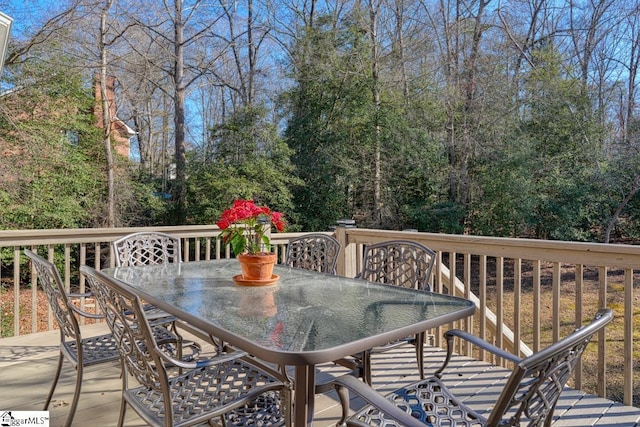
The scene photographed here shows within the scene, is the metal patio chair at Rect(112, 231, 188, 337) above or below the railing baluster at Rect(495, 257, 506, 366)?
above

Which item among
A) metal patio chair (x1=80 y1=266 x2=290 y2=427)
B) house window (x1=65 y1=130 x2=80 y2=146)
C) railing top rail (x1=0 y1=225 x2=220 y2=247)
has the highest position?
house window (x1=65 y1=130 x2=80 y2=146)

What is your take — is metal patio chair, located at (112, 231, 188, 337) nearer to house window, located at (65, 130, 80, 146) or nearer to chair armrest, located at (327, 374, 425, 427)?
chair armrest, located at (327, 374, 425, 427)

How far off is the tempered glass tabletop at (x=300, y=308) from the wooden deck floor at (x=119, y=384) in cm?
75

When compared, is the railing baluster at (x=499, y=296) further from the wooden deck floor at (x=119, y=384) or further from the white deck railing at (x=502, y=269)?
the wooden deck floor at (x=119, y=384)

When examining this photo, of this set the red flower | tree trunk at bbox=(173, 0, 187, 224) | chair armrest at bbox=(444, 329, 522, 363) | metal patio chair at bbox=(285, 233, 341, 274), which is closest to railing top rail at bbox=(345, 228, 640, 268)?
metal patio chair at bbox=(285, 233, 341, 274)

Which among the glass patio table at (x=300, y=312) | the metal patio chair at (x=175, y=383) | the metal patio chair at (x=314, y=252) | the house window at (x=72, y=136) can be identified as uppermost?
the house window at (x=72, y=136)

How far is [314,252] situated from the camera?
3455mm

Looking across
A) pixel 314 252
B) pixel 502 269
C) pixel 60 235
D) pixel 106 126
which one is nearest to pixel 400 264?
pixel 502 269

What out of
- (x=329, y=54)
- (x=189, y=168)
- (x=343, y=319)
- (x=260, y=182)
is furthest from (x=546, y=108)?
(x=343, y=319)

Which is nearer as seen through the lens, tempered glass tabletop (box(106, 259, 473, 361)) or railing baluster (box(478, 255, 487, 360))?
tempered glass tabletop (box(106, 259, 473, 361))

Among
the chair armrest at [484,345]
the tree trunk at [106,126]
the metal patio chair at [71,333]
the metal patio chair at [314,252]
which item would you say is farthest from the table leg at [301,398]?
the tree trunk at [106,126]

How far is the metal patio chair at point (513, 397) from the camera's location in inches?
44.3

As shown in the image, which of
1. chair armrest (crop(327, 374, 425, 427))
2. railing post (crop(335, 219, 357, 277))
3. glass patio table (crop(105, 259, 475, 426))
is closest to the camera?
chair armrest (crop(327, 374, 425, 427))

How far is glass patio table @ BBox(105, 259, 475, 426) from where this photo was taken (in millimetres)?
1516
